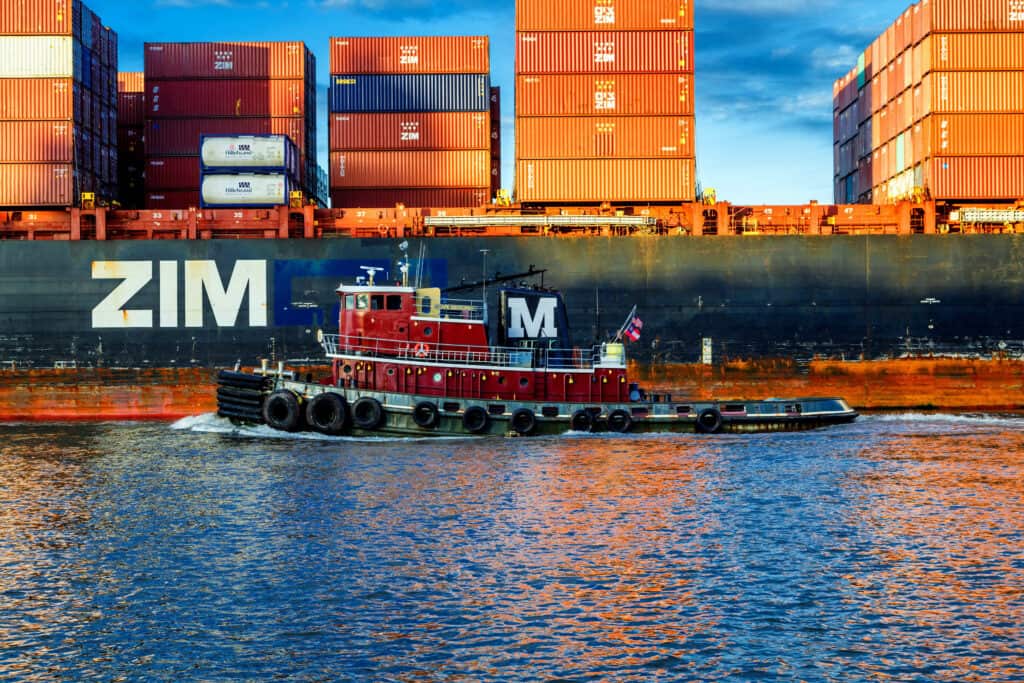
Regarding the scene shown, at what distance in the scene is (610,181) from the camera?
42.9 metres

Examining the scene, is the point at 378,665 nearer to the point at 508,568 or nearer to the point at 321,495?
the point at 508,568

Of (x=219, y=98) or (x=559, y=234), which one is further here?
(x=219, y=98)

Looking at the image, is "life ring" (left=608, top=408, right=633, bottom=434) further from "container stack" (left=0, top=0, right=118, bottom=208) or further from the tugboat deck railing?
"container stack" (left=0, top=0, right=118, bottom=208)

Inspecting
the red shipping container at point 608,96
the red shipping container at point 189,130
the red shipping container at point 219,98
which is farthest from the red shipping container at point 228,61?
the red shipping container at point 608,96

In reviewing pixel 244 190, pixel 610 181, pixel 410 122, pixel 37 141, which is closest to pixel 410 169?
pixel 410 122

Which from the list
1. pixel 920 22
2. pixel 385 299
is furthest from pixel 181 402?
pixel 920 22

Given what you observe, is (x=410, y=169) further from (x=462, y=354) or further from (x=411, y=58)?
(x=462, y=354)

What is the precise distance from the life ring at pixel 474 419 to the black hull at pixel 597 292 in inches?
328

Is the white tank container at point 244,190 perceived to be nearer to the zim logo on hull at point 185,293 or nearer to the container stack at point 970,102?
the zim logo on hull at point 185,293

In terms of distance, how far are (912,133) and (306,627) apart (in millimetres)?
37498

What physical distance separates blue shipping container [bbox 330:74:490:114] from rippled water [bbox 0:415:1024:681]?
19.0 metres

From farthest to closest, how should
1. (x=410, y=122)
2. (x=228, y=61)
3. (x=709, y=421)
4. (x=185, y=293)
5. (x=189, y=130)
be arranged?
1. (x=228, y=61)
2. (x=189, y=130)
3. (x=410, y=122)
4. (x=185, y=293)
5. (x=709, y=421)

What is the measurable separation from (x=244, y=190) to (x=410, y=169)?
673cm

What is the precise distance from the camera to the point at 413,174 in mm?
45000
